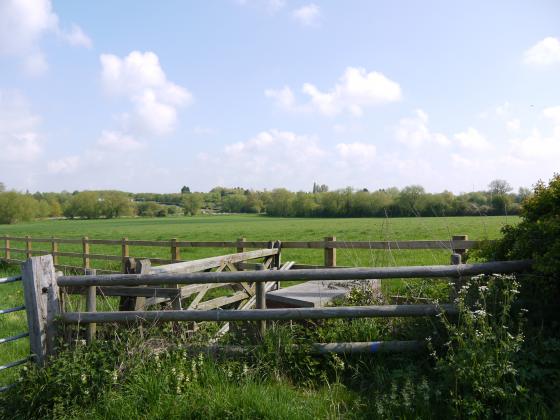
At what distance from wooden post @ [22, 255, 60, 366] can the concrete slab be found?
2.59m

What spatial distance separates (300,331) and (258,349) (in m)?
0.49

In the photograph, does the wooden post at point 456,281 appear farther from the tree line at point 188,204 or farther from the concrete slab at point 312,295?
the tree line at point 188,204

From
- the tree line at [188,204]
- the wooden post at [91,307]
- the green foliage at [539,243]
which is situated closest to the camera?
the green foliage at [539,243]

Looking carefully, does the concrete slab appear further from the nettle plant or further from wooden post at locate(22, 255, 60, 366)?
wooden post at locate(22, 255, 60, 366)

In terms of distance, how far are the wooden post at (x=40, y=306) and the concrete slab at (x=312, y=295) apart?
8.48ft

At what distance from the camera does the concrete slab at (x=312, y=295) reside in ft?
16.8

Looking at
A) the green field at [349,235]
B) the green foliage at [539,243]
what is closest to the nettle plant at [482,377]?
the green foliage at [539,243]

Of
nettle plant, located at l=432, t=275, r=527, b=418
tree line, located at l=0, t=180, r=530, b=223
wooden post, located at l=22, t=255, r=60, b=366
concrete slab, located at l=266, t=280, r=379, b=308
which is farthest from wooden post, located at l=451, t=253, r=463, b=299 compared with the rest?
tree line, located at l=0, t=180, r=530, b=223

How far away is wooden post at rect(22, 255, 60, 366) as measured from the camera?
400cm

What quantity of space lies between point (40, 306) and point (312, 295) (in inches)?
122

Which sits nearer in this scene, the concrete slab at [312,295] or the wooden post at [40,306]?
the wooden post at [40,306]

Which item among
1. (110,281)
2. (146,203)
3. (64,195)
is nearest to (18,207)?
(146,203)

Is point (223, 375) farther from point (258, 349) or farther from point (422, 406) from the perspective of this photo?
point (422, 406)

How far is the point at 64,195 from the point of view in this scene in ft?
431
